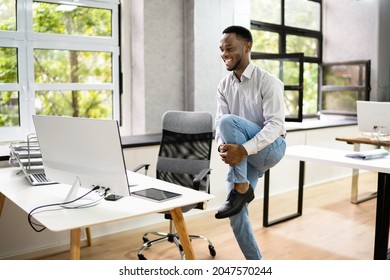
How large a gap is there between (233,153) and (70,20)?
238 centimetres

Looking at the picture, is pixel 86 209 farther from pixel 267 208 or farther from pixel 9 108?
pixel 267 208

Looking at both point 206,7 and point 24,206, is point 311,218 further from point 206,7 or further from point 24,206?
point 24,206

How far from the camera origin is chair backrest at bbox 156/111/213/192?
3.42 m

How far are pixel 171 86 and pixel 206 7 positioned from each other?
2.94 feet

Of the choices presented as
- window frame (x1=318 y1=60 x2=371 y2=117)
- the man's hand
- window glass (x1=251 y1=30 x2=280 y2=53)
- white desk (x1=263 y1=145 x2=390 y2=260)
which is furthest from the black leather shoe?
window frame (x1=318 y1=60 x2=371 y2=117)

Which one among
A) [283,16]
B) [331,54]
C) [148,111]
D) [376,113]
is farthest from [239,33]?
[331,54]

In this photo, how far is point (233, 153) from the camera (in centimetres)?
265

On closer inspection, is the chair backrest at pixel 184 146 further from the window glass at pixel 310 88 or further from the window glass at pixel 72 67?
the window glass at pixel 310 88

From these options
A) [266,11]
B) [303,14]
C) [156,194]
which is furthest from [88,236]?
[303,14]

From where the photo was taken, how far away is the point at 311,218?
177 inches

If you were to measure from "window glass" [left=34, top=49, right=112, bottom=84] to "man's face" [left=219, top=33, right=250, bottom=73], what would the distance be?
1.95 meters

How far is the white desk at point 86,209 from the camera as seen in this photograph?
2021mm

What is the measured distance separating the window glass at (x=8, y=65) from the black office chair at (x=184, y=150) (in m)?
1.45

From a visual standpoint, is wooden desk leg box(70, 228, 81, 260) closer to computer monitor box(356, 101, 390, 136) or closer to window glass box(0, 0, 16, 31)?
window glass box(0, 0, 16, 31)
